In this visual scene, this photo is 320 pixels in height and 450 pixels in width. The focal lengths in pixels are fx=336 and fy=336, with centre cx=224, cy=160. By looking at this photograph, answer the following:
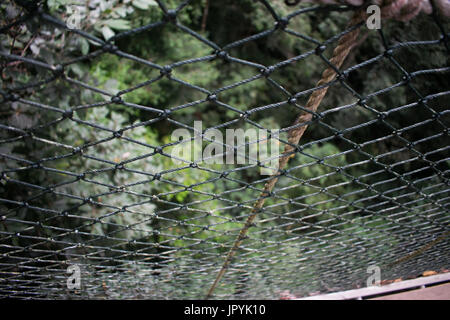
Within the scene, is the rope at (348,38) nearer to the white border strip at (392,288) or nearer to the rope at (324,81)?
the rope at (324,81)

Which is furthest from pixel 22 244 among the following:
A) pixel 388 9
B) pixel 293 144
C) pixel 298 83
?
pixel 298 83

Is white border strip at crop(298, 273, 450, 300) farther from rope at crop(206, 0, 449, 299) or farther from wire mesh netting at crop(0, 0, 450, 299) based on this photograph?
rope at crop(206, 0, 449, 299)

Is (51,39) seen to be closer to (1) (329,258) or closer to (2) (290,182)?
(1) (329,258)

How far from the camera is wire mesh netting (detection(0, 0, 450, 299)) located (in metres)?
0.71

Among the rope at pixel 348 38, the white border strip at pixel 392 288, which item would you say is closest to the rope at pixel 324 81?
the rope at pixel 348 38

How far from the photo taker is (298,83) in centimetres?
304

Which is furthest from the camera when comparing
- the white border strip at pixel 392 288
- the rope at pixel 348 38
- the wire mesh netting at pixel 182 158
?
the white border strip at pixel 392 288

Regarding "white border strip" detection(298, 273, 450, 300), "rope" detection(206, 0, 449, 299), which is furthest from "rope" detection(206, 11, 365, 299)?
"white border strip" detection(298, 273, 450, 300)

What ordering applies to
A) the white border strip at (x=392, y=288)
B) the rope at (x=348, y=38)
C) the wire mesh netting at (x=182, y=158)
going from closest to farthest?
the rope at (x=348, y=38), the wire mesh netting at (x=182, y=158), the white border strip at (x=392, y=288)

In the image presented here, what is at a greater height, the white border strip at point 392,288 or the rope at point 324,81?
the rope at point 324,81

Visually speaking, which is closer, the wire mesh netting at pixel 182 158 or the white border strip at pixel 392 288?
the wire mesh netting at pixel 182 158

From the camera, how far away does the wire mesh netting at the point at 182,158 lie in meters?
0.71

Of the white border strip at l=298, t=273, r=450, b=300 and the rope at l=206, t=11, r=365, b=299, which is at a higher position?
the rope at l=206, t=11, r=365, b=299
